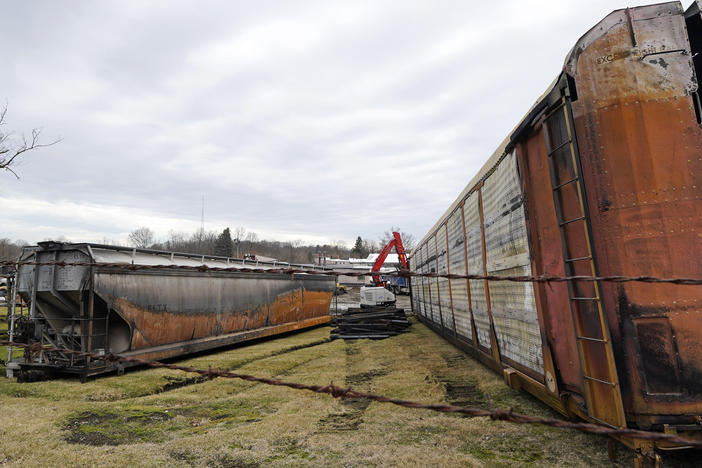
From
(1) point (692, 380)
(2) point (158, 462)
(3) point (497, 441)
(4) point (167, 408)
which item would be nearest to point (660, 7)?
(1) point (692, 380)

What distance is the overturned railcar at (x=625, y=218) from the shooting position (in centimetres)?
349

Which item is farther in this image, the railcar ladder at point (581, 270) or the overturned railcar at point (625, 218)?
the railcar ladder at point (581, 270)

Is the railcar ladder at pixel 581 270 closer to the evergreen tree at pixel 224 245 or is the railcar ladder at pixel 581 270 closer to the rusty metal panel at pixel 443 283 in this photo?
the rusty metal panel at pixel 443 283

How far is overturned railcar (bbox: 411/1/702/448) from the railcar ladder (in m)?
0.01

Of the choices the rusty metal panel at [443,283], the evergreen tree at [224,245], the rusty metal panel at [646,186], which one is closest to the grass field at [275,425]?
the rusty metal panel at [646,186]

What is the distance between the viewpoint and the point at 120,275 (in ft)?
30.2

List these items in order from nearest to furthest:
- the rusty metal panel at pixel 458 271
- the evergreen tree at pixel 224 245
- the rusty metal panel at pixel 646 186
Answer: the rusty metal panel at pixel 646 186, the rusty metal panel at pixel 458 271, the evergreen tree at pixel 224 245

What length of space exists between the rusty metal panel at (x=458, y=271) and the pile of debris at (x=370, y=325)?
4.65 m

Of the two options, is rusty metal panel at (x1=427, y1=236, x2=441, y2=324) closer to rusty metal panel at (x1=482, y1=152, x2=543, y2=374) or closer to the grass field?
the grass field

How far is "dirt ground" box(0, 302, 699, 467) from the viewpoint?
14.0 ft

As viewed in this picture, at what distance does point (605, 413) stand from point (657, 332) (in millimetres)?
880

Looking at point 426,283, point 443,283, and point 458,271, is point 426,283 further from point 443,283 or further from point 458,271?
point 458,271

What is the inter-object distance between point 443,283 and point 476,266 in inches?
146

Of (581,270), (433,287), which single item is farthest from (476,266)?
A: (433,287)
